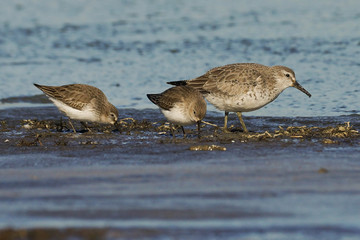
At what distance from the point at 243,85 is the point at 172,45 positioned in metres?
8.01

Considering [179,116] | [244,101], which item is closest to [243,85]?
[244,101]

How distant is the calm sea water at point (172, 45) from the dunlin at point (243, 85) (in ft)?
4.33

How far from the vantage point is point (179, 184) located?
659 cm

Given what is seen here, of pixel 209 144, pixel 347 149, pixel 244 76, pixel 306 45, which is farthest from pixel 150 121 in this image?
pixel 306 45

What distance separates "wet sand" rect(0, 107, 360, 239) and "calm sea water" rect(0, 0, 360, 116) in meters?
3.10

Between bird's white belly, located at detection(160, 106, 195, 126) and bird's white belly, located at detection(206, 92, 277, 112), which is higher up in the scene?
bird's white belly, located at detection(206, 92, 277, 112)

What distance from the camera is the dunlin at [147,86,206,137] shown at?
31.1ft

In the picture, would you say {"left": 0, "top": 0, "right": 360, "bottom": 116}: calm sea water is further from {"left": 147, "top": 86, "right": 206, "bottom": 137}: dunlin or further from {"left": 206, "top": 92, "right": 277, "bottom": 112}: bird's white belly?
{"left": 147, "top": 86, "right": 206, "bottom": 137}: dunlin

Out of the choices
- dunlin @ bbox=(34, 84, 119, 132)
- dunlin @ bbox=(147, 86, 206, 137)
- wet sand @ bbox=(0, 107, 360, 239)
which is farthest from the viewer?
dunlin @ bbox=(34, 84, 119, 132)

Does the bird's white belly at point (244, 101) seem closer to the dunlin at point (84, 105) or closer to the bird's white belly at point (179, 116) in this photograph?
the bird's white belly at point (179, 116)

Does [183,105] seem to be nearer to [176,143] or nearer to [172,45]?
[176,143]

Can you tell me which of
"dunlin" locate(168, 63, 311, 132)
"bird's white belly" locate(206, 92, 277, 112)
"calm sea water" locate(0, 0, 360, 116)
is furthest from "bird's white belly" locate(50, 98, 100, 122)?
"calm sea water" locate(0, 0, 360, 116)

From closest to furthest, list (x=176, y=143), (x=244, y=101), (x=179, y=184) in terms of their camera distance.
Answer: (x=179, y=184)
(x=176, y=143)
(x=244, y=101)

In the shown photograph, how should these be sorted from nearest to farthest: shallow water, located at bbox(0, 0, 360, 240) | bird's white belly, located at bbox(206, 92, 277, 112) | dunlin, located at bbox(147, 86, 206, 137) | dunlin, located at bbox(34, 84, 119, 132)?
shallow water, located at bbox(0, 0, 360, 240) < dunlin, located at bbox(147, 86, 206, 137) < bird's white belly, located at bbox(206, 92, 277, 112) < dunlin, located at bbox(34, 84, 119, 132)
